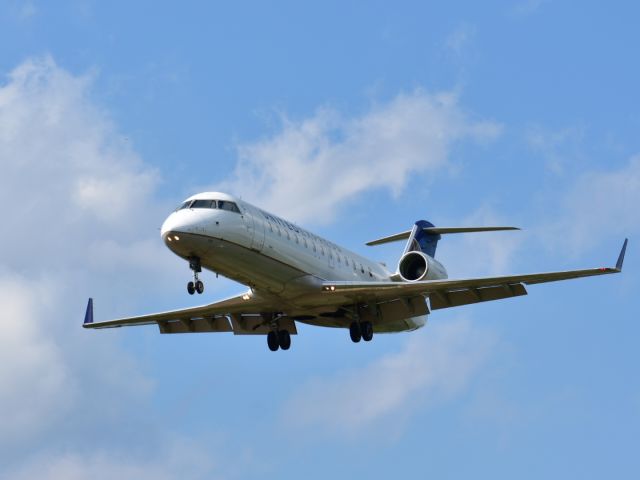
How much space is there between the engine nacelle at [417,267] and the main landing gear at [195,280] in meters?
8.75

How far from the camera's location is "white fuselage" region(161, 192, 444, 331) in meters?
33.3

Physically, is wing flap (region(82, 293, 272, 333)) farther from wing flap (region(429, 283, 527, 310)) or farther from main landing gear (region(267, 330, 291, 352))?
wing flap (region(429, 283, 527, 310))

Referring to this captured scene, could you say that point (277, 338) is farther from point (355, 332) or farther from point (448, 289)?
point (448, 289)

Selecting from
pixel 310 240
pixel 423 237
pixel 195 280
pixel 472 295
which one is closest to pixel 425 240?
pixel 423 237

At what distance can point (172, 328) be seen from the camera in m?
41.8

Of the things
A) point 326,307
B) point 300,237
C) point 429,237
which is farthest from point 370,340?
point 429,237

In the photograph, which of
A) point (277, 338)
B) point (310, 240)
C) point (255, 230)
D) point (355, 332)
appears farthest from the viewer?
point (277, 338)

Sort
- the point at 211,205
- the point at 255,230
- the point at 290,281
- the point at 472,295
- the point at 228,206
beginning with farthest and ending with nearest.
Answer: the point at 472,295 < the point at 290,281 < the point at 255,230 < the point at 228,206 < the point at 211,205

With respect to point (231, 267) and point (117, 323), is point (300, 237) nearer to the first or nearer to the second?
point (231, 267)

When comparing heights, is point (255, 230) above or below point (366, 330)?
above

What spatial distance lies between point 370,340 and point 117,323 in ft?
27.6

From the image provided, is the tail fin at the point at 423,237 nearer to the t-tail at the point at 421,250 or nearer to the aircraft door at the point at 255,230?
the t-tail at the point at 421,250

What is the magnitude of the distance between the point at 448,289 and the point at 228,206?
22.9 ft

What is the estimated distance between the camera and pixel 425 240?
4400 centimetres
